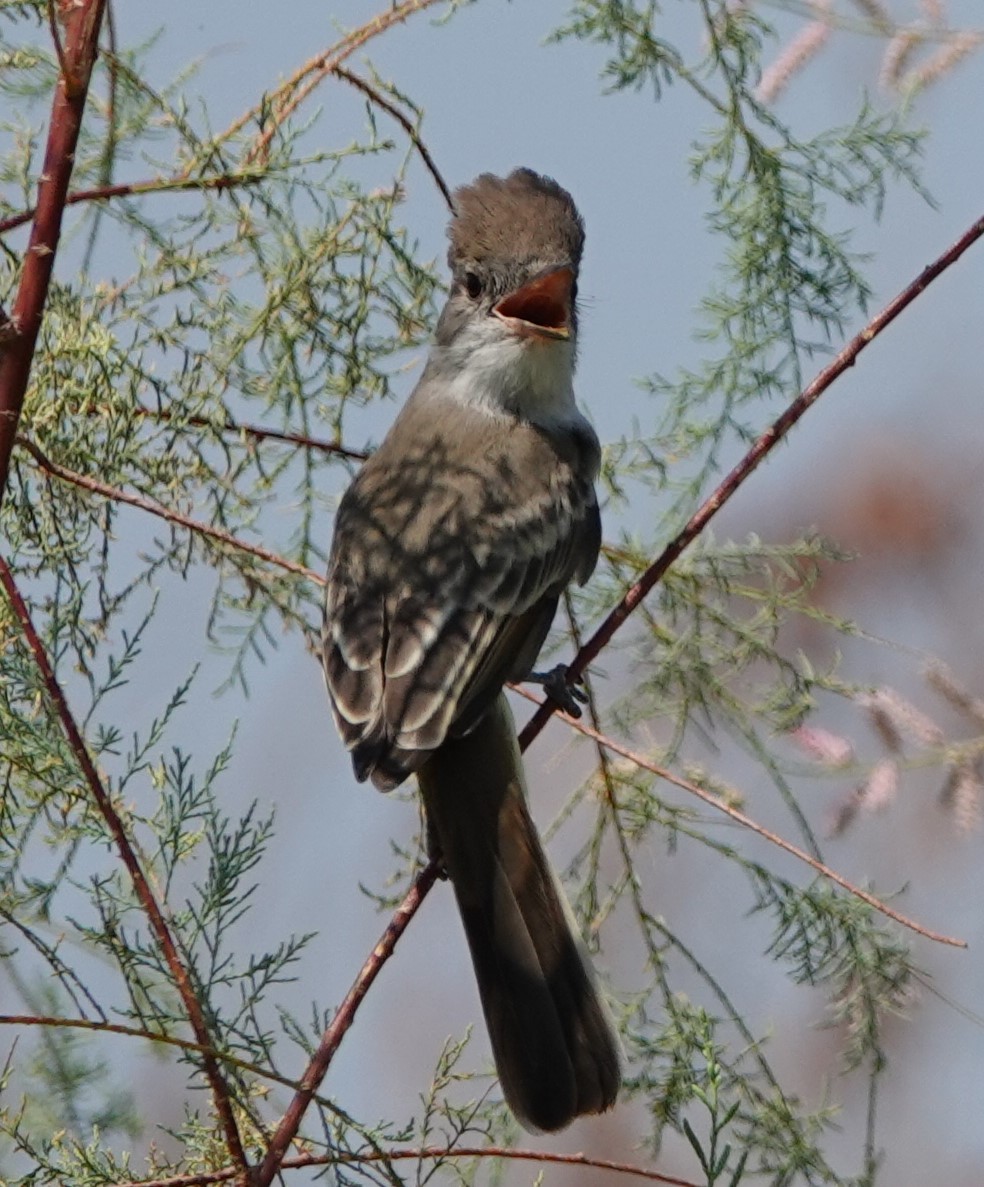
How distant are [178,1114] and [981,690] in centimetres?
253

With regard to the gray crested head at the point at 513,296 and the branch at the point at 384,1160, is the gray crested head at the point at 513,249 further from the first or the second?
the branch at the point at 384,1160

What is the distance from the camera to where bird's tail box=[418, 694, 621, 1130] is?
9.80 feet

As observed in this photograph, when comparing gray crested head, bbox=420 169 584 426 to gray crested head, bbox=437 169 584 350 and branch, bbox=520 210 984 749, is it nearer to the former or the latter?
gray crested head, bbox=437 169 584 350

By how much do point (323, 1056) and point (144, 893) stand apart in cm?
30

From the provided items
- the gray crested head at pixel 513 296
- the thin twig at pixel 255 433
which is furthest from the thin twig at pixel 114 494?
the gray crested head at pixel 513 296

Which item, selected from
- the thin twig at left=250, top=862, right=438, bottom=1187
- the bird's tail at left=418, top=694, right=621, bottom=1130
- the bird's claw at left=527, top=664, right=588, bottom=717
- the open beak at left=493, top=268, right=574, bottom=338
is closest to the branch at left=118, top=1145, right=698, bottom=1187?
the thin twig at left=250, top=862, right=438, bottom=1187

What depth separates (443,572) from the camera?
3.43 meters

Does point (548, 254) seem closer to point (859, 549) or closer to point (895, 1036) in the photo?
point (859, 549)

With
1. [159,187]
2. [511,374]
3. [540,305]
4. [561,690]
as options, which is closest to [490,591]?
[561,690]

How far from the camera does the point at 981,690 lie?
16.8 ft

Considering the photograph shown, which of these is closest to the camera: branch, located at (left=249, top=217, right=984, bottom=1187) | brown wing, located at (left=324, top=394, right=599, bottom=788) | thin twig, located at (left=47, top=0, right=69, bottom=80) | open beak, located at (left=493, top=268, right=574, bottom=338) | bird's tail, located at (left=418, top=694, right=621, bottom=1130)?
thin twig, located at (left=47, top=0, right=69, bottom=80)

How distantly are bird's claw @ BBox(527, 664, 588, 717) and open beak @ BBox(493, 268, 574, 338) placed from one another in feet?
2.49

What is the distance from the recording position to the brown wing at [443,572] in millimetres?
3170

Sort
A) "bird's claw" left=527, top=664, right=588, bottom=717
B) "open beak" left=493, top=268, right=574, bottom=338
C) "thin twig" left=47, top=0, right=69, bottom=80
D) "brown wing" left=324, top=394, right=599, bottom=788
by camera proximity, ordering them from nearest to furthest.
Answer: "thin twig" left=47, top=0, right=69, bottom=80 < "brown wing" left=324, top=394, right=599, bottom=788 < "bird's claw" left=527, top=664, right=588, bottom=717 < "open beak" left=493, top=268, right=574, bottom=338
